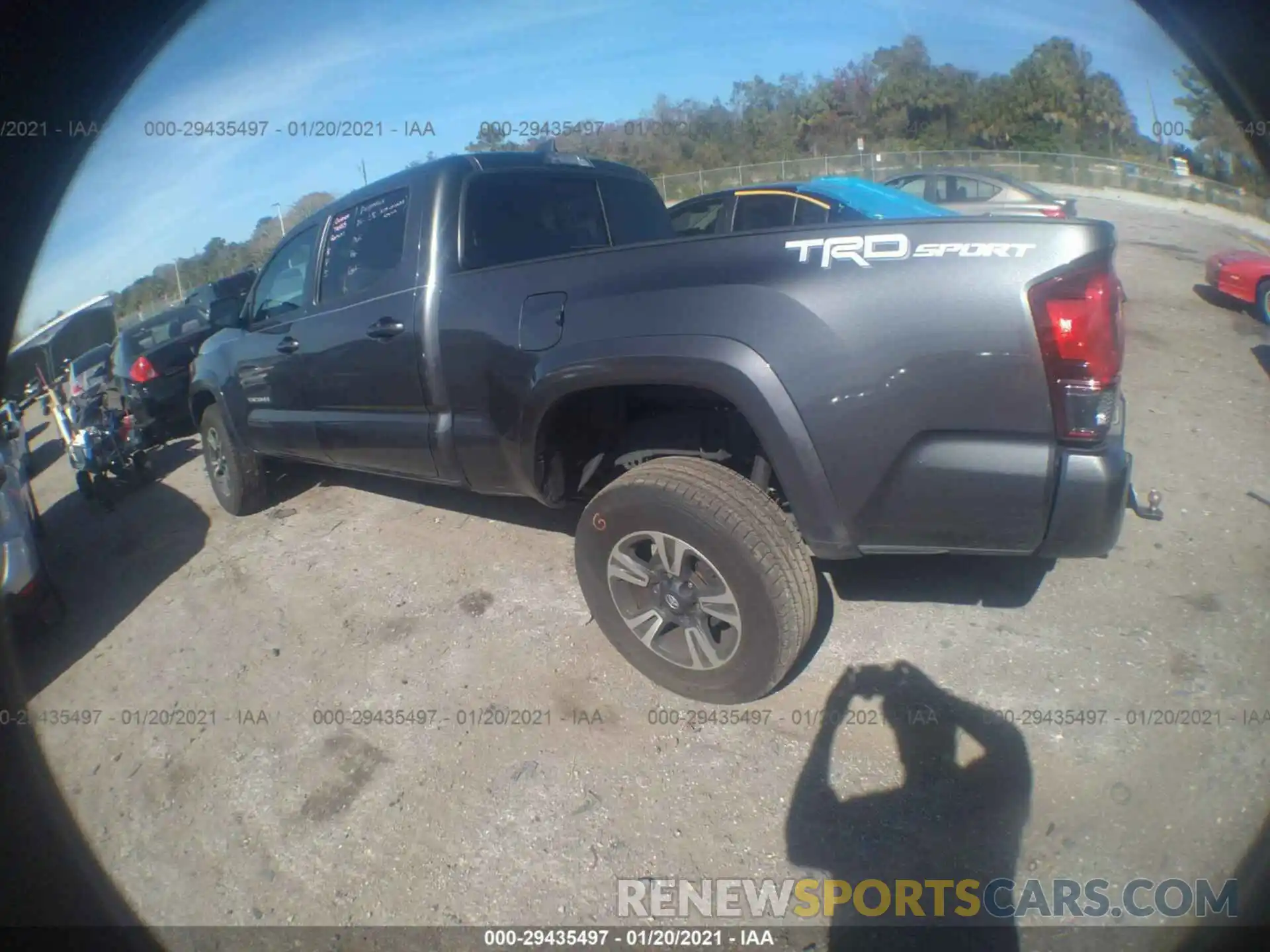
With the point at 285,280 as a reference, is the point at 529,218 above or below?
above

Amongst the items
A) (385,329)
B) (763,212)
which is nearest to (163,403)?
(385,329)

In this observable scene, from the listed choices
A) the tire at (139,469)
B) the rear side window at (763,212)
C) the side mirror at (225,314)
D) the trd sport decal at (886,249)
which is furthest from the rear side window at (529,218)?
the tire at (139,469)

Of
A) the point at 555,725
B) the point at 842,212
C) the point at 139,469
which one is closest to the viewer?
the point at 555,725

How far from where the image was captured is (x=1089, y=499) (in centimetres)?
204

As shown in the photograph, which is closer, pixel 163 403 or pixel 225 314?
pixel 225 314

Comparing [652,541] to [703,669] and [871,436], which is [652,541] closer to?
[703,669]

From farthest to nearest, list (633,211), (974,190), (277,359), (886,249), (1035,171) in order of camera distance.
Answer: (974,190) < (1035,171) < (277,359) < (633,211) < (886,249)

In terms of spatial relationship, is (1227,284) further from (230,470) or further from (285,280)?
(230,470)

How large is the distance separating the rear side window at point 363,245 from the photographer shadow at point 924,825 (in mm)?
2953

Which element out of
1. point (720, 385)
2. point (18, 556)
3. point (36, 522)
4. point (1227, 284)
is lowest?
point (36, 522)

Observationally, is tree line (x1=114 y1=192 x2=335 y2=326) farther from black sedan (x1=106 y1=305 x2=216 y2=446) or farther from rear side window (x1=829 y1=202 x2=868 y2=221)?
rear side window (x1=829 y1=202 x2=868 y2=221)

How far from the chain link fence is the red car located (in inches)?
42.1

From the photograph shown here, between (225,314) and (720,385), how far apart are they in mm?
3946

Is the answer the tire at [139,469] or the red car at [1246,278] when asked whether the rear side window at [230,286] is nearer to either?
the tire at [139,469]
